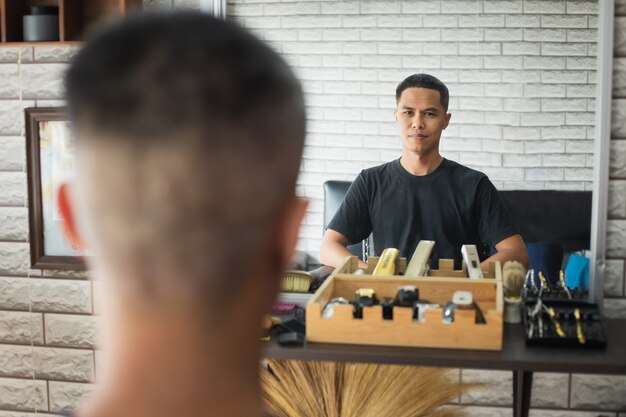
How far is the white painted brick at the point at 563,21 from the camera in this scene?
8.19ft

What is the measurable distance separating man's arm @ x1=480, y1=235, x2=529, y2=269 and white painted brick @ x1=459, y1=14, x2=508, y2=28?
0.69 meters

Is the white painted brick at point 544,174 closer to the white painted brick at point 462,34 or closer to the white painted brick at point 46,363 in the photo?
the white painted brick at point 462,34

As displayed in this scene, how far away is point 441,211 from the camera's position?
2596 millimetres

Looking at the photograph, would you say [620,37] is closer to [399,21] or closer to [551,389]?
[399,21]

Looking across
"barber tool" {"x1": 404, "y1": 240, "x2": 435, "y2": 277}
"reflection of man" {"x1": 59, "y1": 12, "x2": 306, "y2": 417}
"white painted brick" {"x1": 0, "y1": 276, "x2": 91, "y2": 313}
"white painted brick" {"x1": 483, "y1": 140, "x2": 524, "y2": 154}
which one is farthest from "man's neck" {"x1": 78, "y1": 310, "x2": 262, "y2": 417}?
"white painted brick" {"x1": 0, "y1": 276, "x2": 91, "y2": 313}

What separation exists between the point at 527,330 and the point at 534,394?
0.70m

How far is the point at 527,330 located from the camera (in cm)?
209

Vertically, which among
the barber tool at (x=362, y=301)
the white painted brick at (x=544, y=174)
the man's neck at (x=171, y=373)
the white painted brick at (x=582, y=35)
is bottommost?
the barber tool at (x=362, y=301)

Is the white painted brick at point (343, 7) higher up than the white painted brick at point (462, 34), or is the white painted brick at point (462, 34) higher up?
the white painted brick at point (343, 7)

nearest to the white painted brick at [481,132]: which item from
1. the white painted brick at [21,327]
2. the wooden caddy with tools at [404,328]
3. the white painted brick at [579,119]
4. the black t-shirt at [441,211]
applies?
the black t-shirt at [441,211]

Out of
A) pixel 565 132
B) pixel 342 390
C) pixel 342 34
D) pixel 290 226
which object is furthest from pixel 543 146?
pixel 290 226

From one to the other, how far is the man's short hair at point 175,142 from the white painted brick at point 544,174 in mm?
2087

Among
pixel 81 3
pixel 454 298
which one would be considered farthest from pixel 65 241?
pixel 454 298

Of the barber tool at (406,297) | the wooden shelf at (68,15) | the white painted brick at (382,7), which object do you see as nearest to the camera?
the barber tool at (406,297)
